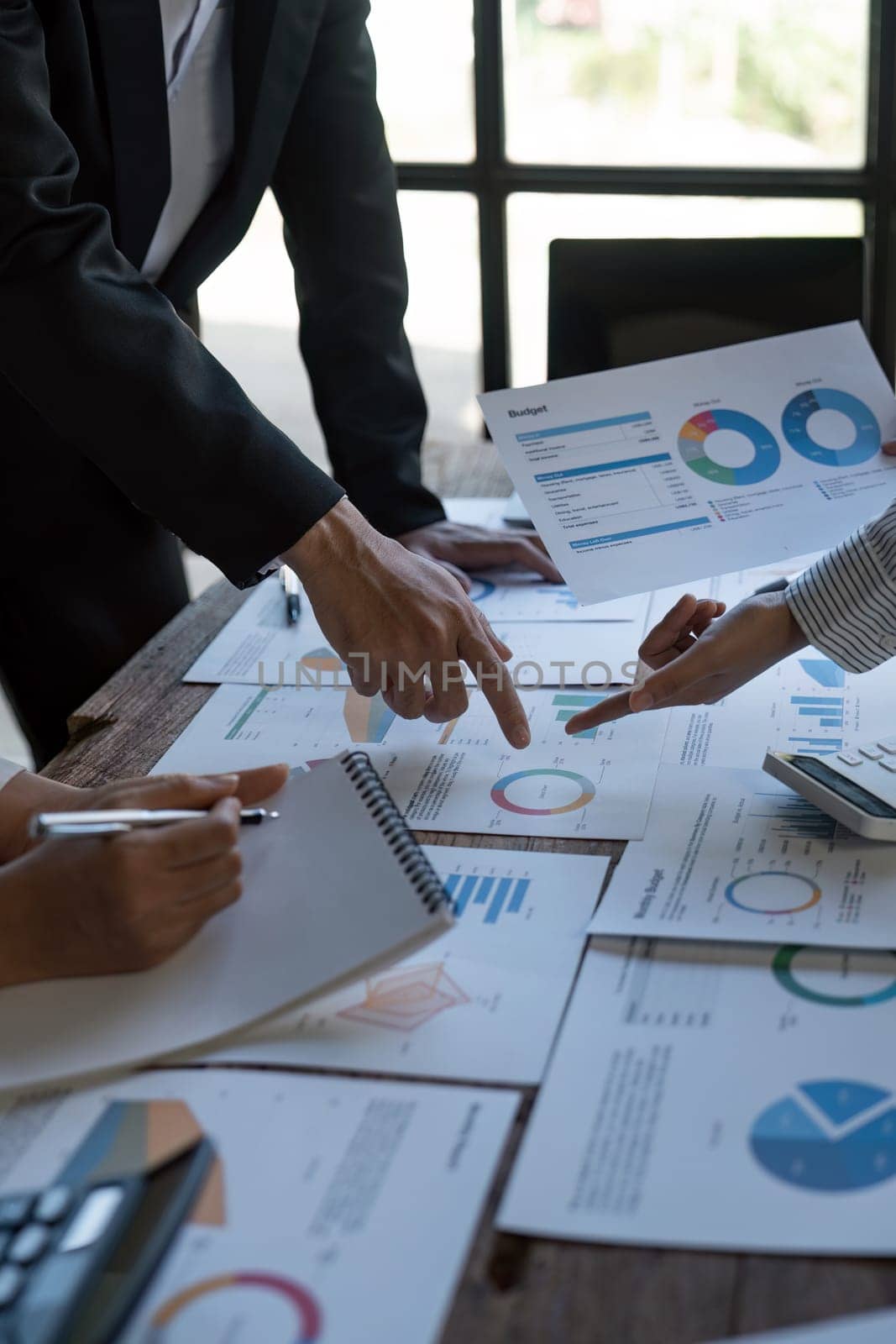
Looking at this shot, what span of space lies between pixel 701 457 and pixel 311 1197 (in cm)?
85

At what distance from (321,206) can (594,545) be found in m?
0.62

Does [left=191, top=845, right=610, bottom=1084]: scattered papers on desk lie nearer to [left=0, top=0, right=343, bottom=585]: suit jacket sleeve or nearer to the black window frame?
[left=0, top=0, right=343, bottom=585]: suit jacket sleeve

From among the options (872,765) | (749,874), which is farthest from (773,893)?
(872,765)

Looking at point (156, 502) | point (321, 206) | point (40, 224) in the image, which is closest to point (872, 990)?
point (156, 502)

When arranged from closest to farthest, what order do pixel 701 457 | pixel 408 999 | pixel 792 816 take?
pixel 408 999 → pixel 792 816 → pixel 701 457

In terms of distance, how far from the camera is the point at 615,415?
1.27 meters

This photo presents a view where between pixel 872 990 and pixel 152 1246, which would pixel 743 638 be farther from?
pixel 152 1246

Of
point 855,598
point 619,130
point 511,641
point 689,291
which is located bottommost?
point 511,641

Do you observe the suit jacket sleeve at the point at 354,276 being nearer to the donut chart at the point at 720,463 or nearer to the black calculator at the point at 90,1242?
the donut chart at the point at 720,463

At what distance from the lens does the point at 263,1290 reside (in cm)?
55

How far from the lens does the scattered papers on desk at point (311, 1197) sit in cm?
54

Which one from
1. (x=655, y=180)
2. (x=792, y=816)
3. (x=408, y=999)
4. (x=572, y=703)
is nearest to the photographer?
(x=408, y=999)

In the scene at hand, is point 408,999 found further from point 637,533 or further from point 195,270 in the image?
point 195,270

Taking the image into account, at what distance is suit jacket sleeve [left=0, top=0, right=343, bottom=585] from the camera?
102 centimetres
